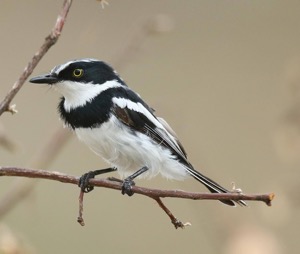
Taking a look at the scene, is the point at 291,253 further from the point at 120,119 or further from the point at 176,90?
the point at 120,119

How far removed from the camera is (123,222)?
4188 mm

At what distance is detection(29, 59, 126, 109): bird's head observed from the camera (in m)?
2.44

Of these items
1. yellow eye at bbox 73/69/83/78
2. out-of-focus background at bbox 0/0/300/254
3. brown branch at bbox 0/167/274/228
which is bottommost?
out-of-focus background at bbox 0/0/300/254

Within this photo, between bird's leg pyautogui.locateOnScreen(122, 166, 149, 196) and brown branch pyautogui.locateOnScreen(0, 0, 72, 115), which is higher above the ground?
brown branch pyautogui.locateOnScreen(0, 0, 72, 115)

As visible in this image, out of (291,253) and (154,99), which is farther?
(154,99)

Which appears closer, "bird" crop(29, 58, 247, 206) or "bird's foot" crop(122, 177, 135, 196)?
"bird's foot" crop(122, 177, 135, 196)

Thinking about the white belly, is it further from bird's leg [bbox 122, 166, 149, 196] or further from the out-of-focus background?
the out-of-focus background

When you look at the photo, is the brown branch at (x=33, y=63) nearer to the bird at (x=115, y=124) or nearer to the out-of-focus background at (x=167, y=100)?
the bird at (x=115, y=124)

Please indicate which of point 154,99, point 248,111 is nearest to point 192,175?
point 154,99

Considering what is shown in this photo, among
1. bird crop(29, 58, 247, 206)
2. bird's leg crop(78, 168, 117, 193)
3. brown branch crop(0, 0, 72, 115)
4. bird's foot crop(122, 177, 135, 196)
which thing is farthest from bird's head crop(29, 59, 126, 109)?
brown branch crop(0, 0, 72, 115)

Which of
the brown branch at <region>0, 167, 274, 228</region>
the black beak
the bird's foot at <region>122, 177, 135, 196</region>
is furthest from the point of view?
the black beak

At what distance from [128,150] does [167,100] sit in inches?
73.9

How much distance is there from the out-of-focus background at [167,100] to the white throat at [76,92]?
33 cm

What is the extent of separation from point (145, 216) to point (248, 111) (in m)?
1.02
